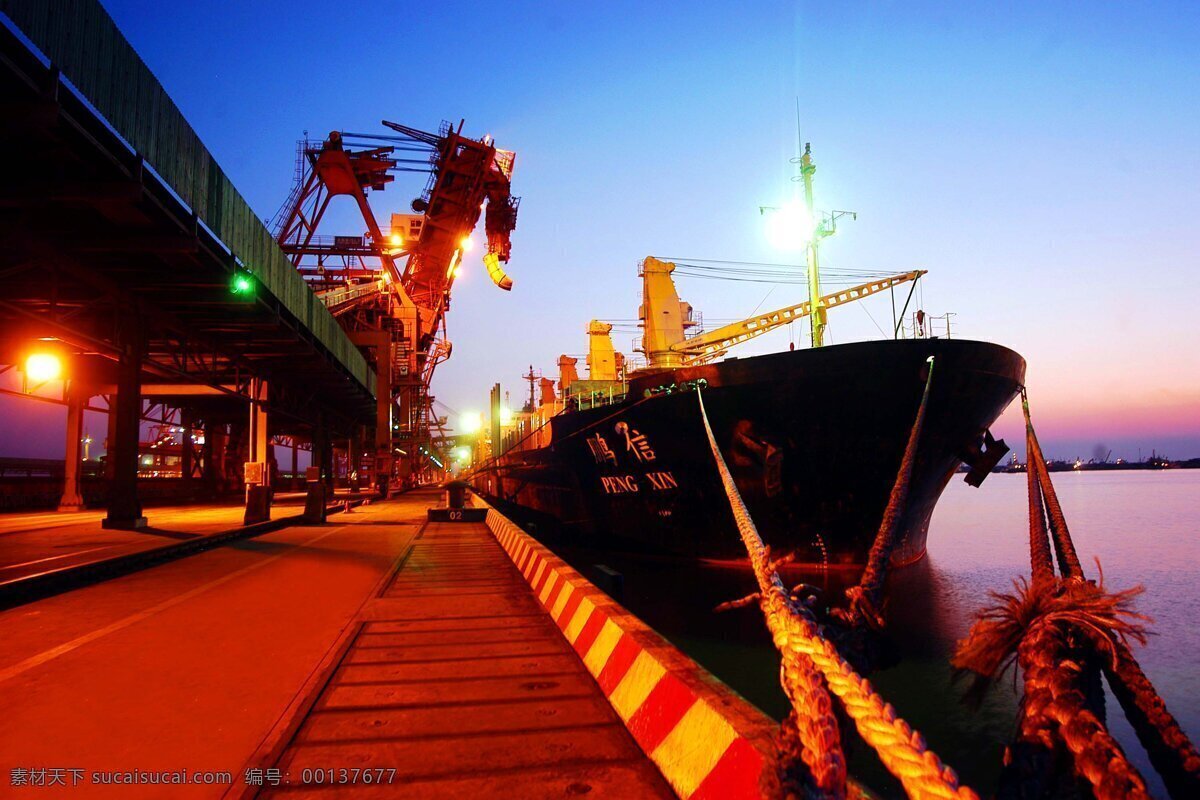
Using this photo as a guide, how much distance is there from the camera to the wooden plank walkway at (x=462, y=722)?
272 centimetres

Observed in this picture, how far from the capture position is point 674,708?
9.77 feet

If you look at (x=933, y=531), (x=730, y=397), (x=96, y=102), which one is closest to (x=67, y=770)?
(x=96, y=102)

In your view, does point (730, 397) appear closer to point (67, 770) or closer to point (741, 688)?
point (741, 688)

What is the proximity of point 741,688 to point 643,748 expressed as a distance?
5948 mm

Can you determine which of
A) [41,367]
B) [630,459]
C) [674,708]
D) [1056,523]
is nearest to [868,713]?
[674,708]

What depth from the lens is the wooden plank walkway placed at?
8.94 feet

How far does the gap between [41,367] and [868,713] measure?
24.7 metres

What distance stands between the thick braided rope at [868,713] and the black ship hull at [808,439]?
33.7ft

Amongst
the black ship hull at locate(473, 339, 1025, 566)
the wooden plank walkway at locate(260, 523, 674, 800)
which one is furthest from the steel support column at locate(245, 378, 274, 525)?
the wooden plank walkway at locate(260, 523, 674, 800)

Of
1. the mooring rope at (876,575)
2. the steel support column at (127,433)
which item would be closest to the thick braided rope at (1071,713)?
the mooring rope at (876,575)

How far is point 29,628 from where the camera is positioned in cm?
569

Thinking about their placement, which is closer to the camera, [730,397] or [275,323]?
[730,397]

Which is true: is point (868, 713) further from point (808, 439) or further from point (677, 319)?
point (677, 319)

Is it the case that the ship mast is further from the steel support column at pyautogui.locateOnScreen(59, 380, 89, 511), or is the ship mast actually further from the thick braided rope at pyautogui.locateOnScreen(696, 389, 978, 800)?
the steel support column at pyautogui.locateOnScreen(59, 380, 89, 511)
